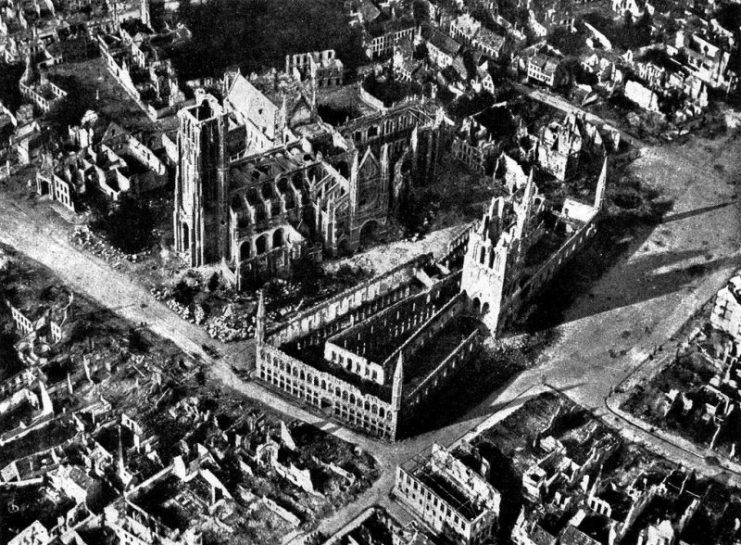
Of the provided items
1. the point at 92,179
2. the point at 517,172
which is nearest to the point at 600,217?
the point at 517,172

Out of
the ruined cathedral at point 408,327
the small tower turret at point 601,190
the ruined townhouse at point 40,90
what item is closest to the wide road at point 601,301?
the ruined cathedral at point 408,327

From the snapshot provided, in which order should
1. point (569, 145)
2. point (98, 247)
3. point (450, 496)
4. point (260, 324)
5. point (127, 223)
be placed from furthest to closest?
point (569, 145) → point (127, 223) → point (98, 247) → point (260, 324) → point (450, 496)

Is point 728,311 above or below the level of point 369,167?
below

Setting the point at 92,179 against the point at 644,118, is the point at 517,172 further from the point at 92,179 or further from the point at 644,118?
the point at 92,179

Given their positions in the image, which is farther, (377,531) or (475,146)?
(475,146)

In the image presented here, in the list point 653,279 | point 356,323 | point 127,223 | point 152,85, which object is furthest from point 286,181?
point 653,279

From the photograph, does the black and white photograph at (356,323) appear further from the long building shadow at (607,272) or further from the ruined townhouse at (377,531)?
the long building shadow at (607,272)

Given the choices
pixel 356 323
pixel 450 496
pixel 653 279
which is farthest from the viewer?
pixel 653 279

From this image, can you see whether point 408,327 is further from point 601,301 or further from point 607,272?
point 607,272
